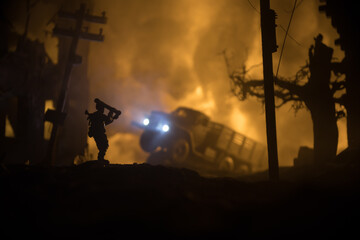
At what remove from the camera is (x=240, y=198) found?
177 inches

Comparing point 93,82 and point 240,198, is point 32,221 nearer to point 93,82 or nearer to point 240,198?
Answer: point 240,198

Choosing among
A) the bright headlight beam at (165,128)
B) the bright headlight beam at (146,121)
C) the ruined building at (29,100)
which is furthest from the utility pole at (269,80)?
the bright headlight beam at (146,121)

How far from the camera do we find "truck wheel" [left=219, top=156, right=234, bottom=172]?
1788cm

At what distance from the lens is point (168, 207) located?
407 centimetres

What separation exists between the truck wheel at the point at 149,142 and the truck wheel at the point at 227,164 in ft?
15.4

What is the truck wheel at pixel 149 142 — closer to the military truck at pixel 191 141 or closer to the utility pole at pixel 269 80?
the military truck at pixel 191 141

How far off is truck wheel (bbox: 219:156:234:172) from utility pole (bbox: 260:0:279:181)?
11.8 m

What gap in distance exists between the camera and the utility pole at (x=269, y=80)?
621 cm

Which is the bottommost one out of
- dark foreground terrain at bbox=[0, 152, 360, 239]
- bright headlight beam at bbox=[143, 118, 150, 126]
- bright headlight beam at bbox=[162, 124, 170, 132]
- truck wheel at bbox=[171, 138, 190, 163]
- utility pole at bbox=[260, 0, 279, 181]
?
dark foreground terrain at bbox=[0, 152, 360, 239]

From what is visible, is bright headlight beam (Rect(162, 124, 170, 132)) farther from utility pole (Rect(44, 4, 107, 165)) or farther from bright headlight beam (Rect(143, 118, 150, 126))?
utility pole (Rect(44, 4, 107, 165))

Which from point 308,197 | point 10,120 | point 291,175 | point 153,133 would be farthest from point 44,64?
point 308,197

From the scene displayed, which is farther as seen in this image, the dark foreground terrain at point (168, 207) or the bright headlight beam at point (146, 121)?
the bright headlight beam at point (146, 121)

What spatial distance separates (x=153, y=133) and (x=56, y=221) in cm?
1327

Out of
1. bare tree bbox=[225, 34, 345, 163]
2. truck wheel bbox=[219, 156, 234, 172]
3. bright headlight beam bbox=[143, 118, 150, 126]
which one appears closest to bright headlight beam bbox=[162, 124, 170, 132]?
bright headlight beam bbox=[143, 118, 150, 126]
